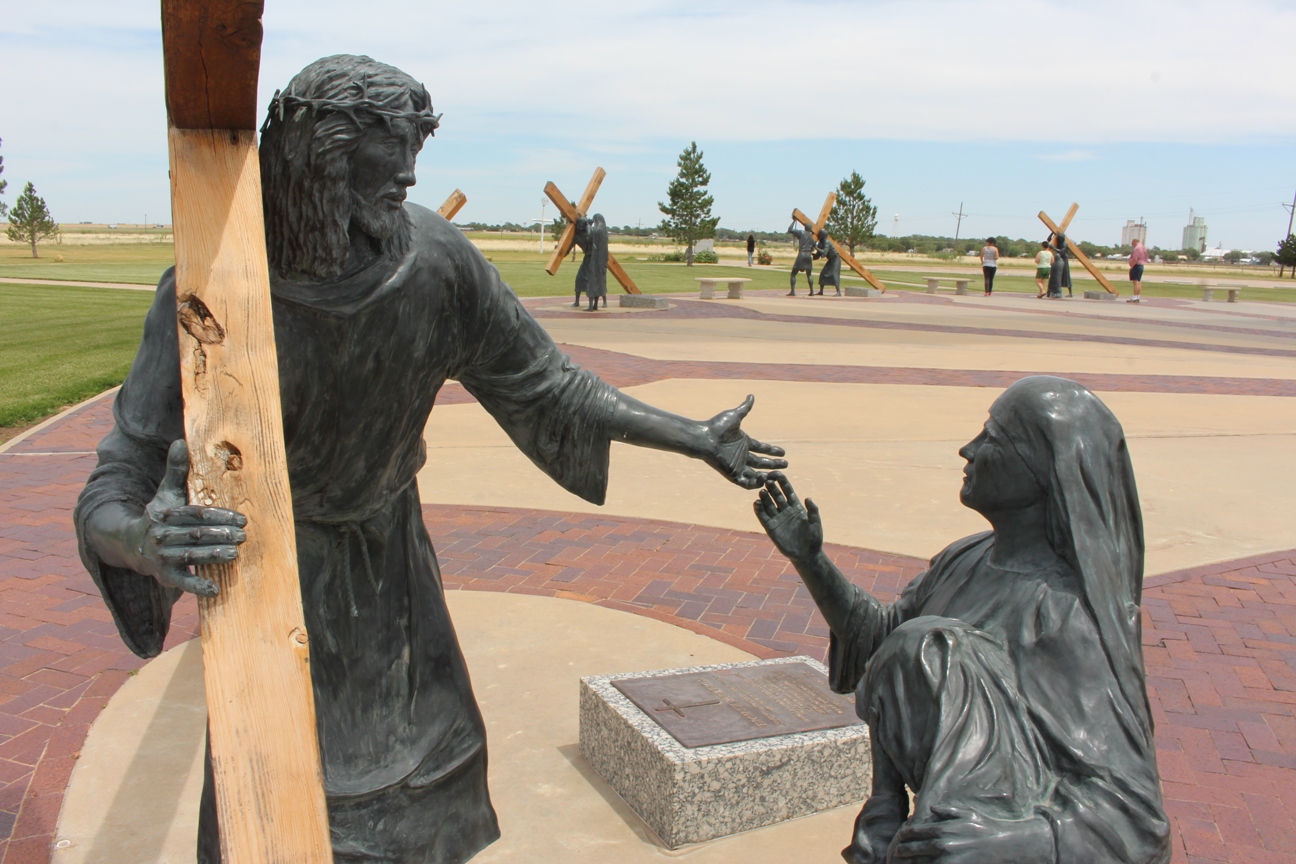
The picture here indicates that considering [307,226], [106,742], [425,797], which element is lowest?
[106,742]

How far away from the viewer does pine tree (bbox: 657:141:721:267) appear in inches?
2258

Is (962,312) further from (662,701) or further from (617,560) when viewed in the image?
(662,701)

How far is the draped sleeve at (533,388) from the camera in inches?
91.4

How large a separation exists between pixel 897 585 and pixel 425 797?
3.41m

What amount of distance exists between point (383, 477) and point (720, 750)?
4.76ft

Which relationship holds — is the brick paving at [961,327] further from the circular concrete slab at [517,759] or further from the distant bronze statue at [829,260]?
the circular concrete slab at [517,759]

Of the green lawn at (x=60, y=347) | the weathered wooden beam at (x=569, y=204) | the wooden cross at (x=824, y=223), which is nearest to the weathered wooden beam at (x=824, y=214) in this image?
the wooden cross at (x=824, y=223)

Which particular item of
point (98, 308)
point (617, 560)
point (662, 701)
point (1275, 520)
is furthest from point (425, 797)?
point (98, 308)

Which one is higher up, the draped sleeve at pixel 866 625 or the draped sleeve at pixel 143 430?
Result: the draped sleeve at pixel 143 430

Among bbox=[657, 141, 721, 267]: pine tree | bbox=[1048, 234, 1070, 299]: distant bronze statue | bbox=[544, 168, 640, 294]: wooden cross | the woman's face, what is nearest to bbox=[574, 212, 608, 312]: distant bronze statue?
bbox=[544, 168, 640, 294]: wooden cross

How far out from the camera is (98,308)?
1878 cm

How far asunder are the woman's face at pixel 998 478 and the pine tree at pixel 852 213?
58826 mm

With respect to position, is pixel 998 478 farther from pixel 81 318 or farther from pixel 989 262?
pixel 989 262

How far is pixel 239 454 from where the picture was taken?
154cm
